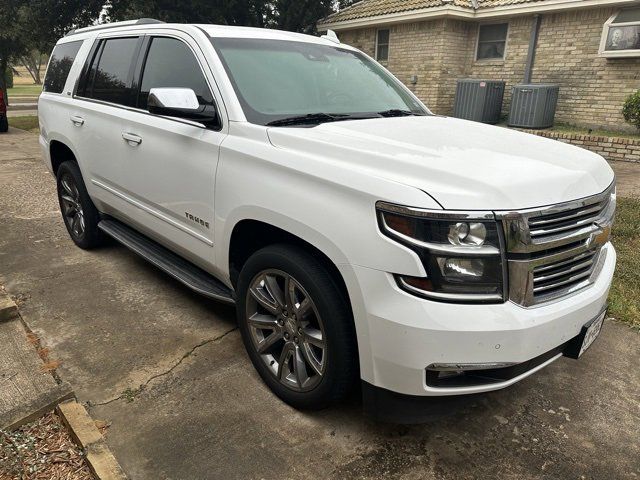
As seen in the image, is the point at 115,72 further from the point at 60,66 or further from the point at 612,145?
the point at 612,145

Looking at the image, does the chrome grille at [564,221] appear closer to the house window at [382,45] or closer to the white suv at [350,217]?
the white suv at [350,217]

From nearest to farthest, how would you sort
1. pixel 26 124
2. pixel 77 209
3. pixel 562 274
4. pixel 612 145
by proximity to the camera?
→ pixel 562 274, pixel 77 209, pixel 612 145, pixel 26 124

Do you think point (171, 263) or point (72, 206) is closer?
point (171, 263)

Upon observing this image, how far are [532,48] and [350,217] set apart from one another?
12754 millimetres

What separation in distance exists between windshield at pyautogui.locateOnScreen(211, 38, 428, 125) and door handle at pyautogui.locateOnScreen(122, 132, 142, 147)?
85 centimetres

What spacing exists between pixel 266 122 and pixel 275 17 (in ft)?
53.2

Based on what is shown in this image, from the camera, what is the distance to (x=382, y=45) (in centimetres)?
1562

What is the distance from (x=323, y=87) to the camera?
10.3 ft

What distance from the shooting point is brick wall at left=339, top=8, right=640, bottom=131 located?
11547mm

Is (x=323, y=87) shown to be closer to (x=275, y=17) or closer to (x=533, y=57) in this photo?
(x=533, y=57)

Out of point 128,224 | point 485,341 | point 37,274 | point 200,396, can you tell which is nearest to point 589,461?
point 485,341

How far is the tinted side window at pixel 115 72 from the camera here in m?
3.67

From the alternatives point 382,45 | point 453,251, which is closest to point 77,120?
point 453,251

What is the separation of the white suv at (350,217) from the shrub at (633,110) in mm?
8265
